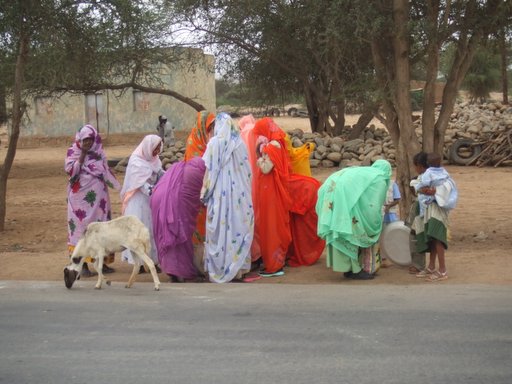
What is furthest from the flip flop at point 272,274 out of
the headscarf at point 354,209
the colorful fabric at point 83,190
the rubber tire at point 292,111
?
the rubber tire at point 292,111

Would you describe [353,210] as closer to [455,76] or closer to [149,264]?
[149,264]

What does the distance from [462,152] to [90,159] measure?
14.7 meters

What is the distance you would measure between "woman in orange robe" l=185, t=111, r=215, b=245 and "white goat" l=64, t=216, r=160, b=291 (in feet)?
2.98

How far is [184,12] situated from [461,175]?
807cm

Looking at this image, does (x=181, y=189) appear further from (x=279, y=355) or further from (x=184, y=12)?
(x=184, y=12)

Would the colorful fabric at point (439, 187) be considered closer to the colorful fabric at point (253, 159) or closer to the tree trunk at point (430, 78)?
the colorful fabric at point (253, 159)

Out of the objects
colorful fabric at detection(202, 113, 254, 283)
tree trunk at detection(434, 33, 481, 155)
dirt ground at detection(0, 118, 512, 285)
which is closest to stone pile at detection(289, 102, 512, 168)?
dirt ground at detection(0, 118, 512, 285)

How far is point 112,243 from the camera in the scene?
26.3 feet

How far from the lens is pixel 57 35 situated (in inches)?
533

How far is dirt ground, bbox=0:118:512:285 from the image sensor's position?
28.3 feet

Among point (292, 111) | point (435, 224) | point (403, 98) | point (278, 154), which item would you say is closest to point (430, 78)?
point (403, 98)

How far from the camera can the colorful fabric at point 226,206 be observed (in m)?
8.36

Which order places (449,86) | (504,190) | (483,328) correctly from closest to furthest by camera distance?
(483,328)
(449,86)
(504,190)

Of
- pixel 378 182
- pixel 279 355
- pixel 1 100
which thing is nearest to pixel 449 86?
pixel 378 182
